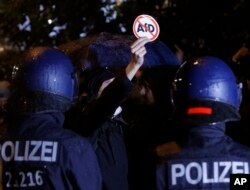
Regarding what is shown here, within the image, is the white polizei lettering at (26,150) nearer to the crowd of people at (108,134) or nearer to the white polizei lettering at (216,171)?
the crowd of people at (108,134)

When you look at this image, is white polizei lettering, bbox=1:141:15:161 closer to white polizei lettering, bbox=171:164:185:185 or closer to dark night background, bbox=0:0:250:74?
white polizei lettering, bbox=171:164:185:185

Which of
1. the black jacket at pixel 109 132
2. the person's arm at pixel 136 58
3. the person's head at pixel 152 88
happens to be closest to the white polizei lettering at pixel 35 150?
the black jacket at pixel 109 132

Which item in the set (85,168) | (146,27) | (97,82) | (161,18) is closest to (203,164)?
(85,168)

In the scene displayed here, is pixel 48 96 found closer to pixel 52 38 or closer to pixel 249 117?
pixel 249 117

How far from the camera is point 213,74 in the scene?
10.1 feet

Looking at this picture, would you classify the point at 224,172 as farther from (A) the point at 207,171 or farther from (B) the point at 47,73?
(B) the point at 47,73

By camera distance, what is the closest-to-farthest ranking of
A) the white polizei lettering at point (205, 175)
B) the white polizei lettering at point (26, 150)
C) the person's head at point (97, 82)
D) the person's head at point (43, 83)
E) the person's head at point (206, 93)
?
the white polizei lettering at point (205, 175)
the person's head at point (206, 93)
the white polizei lettering at point (26, 150)
the person's head at point (43, 83)
the person's head at point (97, 82)

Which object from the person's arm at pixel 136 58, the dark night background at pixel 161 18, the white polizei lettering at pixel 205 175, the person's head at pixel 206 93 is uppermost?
the dark night background at pixel 161 18

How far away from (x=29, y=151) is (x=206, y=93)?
3.60 ft

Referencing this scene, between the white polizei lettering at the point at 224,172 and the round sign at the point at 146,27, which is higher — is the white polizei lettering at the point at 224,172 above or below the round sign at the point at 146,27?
below

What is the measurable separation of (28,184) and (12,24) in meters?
6.08

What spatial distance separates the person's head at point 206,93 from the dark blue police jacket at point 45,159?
637mm

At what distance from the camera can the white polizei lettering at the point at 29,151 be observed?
3.01 metres

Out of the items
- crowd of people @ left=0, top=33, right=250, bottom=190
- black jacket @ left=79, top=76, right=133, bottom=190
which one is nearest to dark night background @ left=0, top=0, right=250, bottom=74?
crowd of people @ left=0, top=33, right=250, bottom=190
